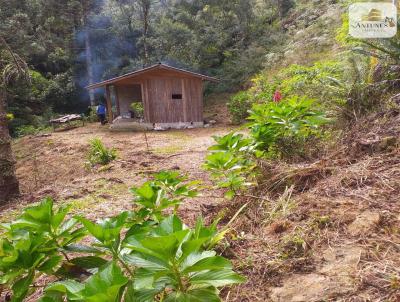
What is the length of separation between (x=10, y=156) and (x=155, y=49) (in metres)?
19.8

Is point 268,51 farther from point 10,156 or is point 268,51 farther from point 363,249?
point 363,249

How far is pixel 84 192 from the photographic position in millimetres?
4852

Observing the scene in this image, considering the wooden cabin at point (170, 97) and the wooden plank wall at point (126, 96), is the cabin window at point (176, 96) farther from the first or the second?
the wooden plank wall at point (126, 96)

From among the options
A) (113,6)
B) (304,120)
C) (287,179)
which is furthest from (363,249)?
(113,6)

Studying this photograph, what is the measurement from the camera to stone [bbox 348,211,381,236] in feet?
5.70

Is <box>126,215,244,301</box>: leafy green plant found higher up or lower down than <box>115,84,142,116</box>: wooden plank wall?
lower down

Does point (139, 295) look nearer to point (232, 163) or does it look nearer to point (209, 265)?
point (209, 265)

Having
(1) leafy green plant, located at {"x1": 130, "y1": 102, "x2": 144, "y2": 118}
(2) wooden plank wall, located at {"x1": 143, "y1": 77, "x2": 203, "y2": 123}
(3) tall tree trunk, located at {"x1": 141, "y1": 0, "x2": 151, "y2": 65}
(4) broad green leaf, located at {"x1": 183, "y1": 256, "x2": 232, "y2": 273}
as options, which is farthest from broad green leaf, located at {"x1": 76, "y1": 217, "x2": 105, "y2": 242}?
(3) tall tree trunk, located at {"x1": 141, "y1": 0, "x2": 151, "y2": 65}

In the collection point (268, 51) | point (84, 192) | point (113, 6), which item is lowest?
point (84, 192)

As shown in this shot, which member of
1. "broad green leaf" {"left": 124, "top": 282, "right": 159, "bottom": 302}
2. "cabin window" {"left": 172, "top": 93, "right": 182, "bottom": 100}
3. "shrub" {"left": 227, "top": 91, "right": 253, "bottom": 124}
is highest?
"cabin window" {"left": 172, "top": 93, "right": 182, "bottom": 100}

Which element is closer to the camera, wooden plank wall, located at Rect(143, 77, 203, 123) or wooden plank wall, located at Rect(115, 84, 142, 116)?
wooden plank wall, located at Rect(143, 77, 203, 123)

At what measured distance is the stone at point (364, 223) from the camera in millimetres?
1736

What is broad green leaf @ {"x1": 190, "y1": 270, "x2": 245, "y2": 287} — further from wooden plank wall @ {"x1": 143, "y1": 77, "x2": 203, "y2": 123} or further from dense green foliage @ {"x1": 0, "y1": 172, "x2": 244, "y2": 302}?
wooden plank wall @ {"x1": 143, "y1": 77, "x2": 203, "y2": 123}

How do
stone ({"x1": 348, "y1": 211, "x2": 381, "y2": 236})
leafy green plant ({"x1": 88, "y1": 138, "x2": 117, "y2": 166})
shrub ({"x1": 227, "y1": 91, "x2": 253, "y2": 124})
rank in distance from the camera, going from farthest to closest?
1. shrub ({"x1": 227, "y1": 91, "x2": 253, "y2": 124})
2. leafy green plant ({"x1": 88, "y1": 138, "x2": 117, "y2": 166})
3. stone ({"x1": 348, "y1": 211, "x2": 381, "y2": 236})
